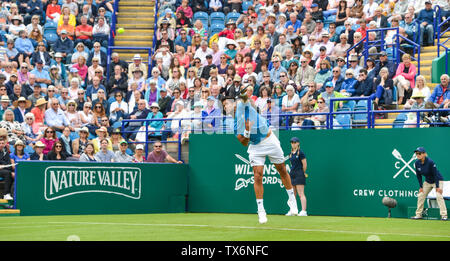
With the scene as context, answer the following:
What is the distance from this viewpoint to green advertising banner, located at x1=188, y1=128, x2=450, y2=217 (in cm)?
1639

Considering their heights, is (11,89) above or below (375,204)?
above

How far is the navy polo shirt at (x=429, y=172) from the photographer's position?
15.2 meters

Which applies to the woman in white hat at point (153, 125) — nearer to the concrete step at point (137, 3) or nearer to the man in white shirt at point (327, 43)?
the man in white shirt at point (327, 43)

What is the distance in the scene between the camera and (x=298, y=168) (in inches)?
679

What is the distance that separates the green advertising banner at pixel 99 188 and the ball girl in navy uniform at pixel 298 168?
3.61 m

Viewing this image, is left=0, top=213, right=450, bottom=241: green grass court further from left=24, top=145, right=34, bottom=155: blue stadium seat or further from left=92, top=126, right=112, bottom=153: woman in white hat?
left=24, top=145, right=34, bottom=155: blue stadium seat

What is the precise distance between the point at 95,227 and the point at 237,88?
32.1 feet

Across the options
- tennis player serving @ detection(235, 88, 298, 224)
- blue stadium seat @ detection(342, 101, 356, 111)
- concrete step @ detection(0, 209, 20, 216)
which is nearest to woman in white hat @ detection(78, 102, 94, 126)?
concrete step @ detection(0, 209, 20, 216)

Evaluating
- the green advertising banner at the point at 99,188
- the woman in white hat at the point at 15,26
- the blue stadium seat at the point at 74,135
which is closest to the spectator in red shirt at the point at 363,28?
the green advertising banner at the point at 99,188

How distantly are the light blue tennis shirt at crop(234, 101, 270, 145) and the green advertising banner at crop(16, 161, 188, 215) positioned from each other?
16.8 ft
